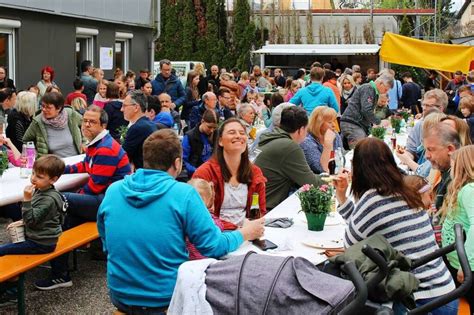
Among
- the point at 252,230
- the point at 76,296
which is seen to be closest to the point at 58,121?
the point at 76,296

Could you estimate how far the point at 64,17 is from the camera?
564 inches

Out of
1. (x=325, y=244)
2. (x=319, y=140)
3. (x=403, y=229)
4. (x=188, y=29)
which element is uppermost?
(x=188, y=29)

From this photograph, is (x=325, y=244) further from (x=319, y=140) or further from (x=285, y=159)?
(x=319, y=140)

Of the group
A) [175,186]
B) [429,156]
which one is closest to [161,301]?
[175,186]

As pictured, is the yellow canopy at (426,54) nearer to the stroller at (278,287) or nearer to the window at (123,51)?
the window at (123,51)

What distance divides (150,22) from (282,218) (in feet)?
47.5

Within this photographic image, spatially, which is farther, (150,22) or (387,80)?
(150,22)

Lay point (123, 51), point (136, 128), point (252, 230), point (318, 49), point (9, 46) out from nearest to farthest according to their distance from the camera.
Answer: point (252, 230) < point (136, 128) < point (9, 46) < point (123, 51) < point (318, 49)

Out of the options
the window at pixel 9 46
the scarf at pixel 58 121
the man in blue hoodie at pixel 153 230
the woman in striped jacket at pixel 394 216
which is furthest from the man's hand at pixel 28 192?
the window at pixel 9 46

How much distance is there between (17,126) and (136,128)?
199 centimetres

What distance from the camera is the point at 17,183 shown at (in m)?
6.25

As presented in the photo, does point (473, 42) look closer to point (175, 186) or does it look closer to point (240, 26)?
point (240, 26)

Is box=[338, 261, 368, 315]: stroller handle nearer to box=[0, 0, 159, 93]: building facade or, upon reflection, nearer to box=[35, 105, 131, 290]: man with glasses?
box=[35, 105, 131, 290]: man with glasses

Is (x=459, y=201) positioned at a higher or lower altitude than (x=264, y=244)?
higher
